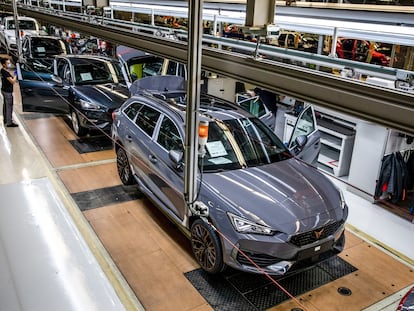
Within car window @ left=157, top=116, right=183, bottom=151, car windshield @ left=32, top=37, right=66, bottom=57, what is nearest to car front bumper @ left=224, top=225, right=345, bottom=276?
car window @ left=157, top=116, right=183, bottom=151

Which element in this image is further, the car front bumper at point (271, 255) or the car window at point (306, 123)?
the car window at point (306, 123)

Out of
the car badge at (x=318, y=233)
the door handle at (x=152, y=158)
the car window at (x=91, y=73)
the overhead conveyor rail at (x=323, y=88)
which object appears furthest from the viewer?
the car window at (x=91, y=73)

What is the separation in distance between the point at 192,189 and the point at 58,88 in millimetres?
5485

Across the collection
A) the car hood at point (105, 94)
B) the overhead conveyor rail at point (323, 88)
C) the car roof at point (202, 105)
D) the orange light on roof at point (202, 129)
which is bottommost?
the car hood at point (105, 94)

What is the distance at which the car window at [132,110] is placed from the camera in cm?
549

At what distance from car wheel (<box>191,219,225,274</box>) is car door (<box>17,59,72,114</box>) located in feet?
16.9

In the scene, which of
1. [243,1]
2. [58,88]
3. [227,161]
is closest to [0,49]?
[58,88]

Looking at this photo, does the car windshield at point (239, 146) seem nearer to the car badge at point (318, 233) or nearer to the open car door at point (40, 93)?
the car badge at point (318, 233)

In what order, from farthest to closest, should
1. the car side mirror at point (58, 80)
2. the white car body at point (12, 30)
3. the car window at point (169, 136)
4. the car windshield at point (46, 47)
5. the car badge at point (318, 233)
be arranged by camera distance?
the white car body at point (12, 30), the car windshield at point (46, 47), the car side mirror at point (58, 80), the car window at point (169, 136), the car badge at point (318, 233)

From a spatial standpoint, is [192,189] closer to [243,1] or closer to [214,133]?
[214,133]

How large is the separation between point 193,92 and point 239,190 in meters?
1.13

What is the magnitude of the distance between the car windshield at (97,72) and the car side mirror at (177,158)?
4683 mm

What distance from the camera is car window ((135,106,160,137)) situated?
5010mm

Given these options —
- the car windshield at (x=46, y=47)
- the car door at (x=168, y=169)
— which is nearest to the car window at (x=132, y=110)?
the car door at (x=168, y=169)
